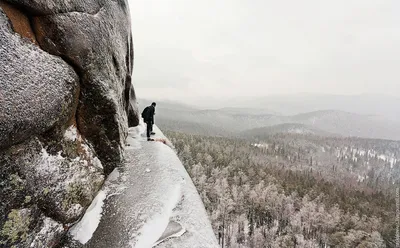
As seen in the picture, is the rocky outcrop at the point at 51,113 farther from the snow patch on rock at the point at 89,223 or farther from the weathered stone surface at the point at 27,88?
the snow patch on rock at the point at 89,223

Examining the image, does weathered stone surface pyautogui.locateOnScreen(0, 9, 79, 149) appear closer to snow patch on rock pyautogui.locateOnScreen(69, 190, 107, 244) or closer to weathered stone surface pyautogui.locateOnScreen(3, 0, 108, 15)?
weathered stone surface pyautogui.locateOnScreen(3, 0, 108, 15)

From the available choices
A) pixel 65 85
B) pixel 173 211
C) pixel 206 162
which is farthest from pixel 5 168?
pixel 206 162

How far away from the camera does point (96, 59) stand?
7262 mm

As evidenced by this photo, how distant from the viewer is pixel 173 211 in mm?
7496

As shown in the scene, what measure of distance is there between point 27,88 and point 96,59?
257 cm

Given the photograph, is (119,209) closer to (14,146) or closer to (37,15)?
(14,146)

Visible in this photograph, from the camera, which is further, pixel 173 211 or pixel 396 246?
pixel 396 246

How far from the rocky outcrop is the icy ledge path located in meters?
0.58

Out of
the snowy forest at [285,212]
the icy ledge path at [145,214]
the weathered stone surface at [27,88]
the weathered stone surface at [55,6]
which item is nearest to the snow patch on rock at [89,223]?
the icy ledge path at [145,214]

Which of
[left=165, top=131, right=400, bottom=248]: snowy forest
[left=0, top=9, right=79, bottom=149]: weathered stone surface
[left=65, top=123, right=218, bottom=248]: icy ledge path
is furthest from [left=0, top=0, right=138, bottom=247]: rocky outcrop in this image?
[left=165, top=131, right=400, bottom=248]: snowy forest

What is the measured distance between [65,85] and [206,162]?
280 ft

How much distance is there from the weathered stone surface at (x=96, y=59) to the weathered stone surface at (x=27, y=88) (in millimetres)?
658

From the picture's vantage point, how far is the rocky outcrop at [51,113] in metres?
4.90

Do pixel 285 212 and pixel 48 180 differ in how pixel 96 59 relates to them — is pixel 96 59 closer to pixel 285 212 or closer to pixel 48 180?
pixel 48 180
